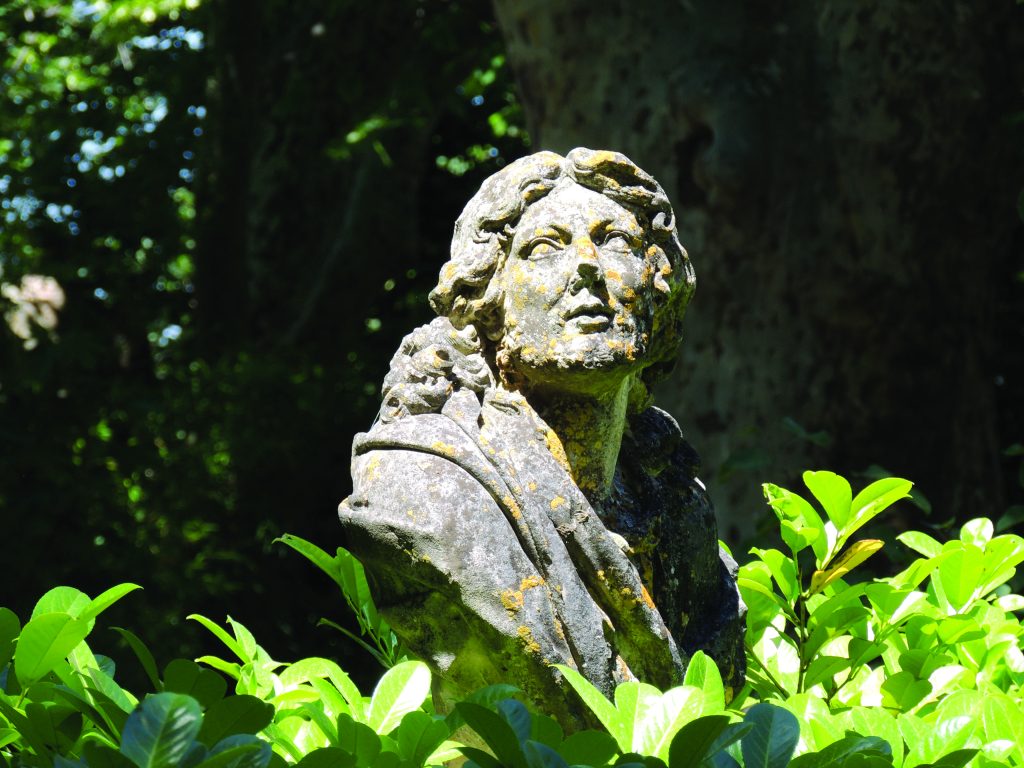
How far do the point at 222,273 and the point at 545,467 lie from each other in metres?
5.34

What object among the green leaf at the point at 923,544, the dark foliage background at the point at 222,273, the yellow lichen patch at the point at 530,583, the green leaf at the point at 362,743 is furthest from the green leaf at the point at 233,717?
the dark foliage background at the point at 222,273

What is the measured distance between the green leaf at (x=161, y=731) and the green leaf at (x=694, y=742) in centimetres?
54

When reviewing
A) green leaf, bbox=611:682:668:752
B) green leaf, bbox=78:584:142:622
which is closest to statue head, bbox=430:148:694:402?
green leaf, bbox=611:682:668:752

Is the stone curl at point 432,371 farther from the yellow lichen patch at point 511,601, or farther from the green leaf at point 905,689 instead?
the green leaf at point 905,689

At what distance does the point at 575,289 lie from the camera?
86.5 inches

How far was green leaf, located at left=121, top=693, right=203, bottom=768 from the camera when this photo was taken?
143cm

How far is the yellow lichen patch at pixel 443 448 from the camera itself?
209 centimetres

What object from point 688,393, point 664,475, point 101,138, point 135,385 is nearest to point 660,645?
point 664,475

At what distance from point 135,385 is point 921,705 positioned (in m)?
5.15

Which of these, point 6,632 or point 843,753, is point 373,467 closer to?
point 6,632

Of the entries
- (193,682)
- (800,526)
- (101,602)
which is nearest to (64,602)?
(101,602)

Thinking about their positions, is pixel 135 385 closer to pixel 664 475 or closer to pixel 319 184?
pixel 319 184

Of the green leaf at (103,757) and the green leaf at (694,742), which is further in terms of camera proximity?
the green leaf at (694,742)

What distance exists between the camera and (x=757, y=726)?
1.61 meters
